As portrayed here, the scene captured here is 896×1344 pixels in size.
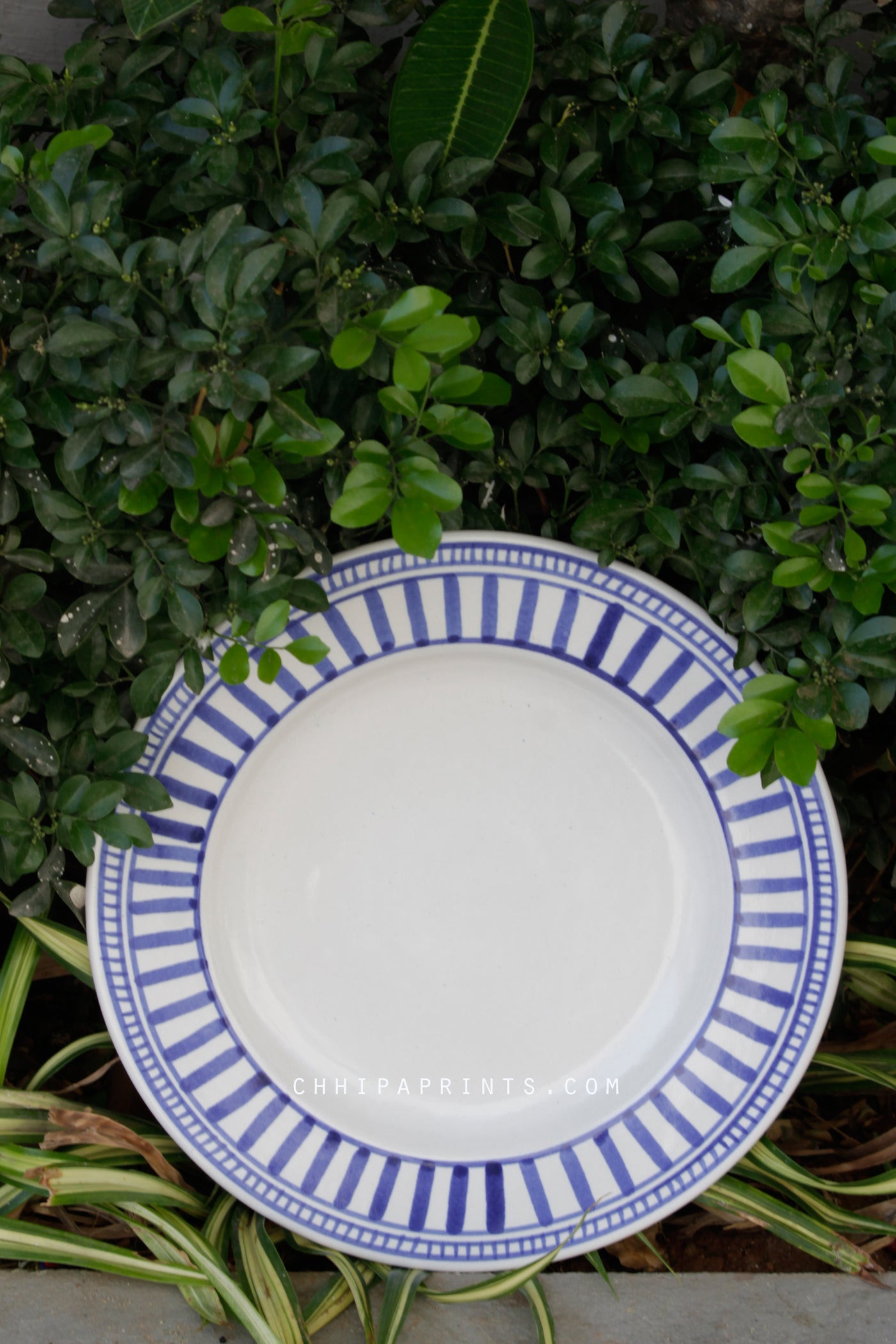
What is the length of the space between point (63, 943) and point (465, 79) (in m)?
0.83

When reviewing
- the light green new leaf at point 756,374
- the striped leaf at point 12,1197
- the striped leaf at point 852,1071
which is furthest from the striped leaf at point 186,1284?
the light green new leaf at point 756,374

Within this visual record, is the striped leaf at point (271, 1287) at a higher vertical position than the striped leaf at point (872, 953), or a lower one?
lower

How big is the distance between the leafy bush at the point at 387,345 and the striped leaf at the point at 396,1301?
508mm

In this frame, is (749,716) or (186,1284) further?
(186,1284)

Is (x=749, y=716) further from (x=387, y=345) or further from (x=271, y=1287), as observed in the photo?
(x=271, y=1287)

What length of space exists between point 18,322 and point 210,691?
34cm

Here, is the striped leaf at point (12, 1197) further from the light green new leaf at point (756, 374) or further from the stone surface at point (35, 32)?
the stone surface at point (35, 32)

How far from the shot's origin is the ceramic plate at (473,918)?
908 mm

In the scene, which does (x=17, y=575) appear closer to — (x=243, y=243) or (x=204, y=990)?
(x=243, y=243)

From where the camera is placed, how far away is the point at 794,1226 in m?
0.97

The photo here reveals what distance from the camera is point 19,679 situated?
842 mm

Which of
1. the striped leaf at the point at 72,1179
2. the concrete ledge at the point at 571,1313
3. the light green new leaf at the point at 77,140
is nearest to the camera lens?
the light green new leaf at the point at 77,140

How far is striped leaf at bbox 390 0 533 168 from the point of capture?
698 millimetres

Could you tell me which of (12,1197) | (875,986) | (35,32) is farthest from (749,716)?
(35,32)
